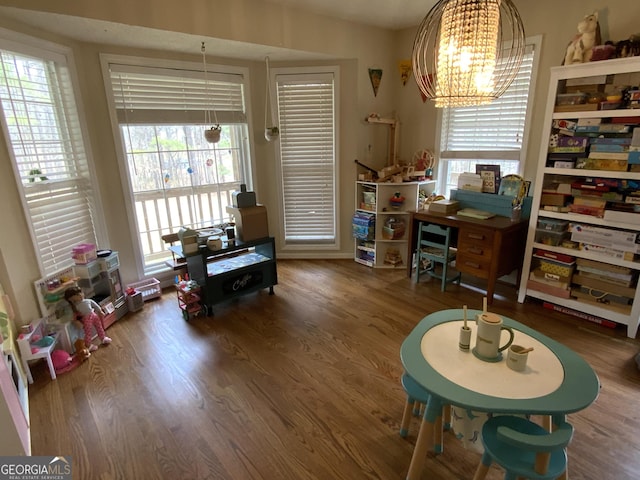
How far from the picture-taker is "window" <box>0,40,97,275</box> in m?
2.28

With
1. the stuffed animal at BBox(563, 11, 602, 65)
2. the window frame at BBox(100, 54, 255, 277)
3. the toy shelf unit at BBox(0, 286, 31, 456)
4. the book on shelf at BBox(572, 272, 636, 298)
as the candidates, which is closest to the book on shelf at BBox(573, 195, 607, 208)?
the book on shelf at BBox(572, 272, 636, 298)

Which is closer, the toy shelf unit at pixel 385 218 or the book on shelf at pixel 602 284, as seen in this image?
the book on shelf at pixel 602 284

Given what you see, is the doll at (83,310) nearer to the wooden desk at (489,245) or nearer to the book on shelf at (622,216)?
the wooden desk at (489,245)

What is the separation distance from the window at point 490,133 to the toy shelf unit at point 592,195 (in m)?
0.44

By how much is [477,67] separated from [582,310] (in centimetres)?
228

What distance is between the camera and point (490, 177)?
314 centimetres

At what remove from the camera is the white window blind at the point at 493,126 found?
2.98 metres

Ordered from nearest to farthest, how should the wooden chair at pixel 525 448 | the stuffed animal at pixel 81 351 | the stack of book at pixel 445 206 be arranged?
1. the wooden chair at pixel 525 448
2. the stuffed animal at pixel 81 351
3. the stack of book at pixel 445 206

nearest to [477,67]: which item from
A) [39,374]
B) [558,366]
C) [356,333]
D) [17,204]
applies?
[558,366]

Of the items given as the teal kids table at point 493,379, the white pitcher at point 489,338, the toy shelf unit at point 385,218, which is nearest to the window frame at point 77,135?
the toy shelf unit at point 385,218

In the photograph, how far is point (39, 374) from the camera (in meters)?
2.25

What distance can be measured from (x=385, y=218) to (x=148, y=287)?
245 centimetres

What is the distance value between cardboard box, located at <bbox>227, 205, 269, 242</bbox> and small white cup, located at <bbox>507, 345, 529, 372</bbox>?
2.17 meters

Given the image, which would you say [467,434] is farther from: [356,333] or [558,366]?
[356,333]
